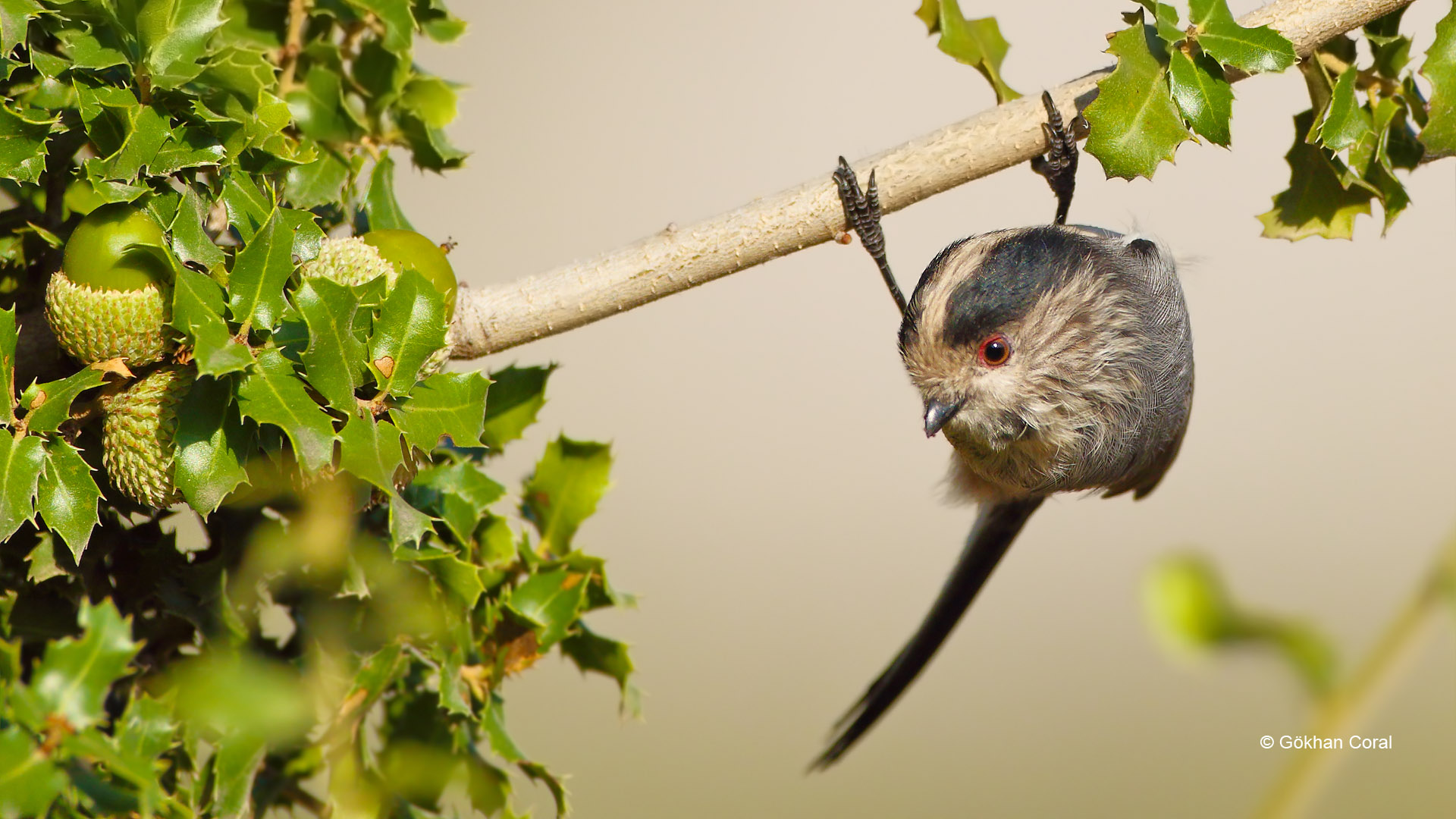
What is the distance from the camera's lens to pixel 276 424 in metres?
1.06

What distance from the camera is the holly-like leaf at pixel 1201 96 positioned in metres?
1.38

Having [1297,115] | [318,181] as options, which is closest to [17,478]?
[318,181]

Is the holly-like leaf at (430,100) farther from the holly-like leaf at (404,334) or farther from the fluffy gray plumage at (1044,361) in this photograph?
the fluffy gray plumage at (1044,361)

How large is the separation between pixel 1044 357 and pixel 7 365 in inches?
66.8

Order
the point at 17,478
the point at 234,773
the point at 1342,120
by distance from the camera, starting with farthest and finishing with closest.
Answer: the point at 1342,120 → the point at 234,773 → the point at 17,478

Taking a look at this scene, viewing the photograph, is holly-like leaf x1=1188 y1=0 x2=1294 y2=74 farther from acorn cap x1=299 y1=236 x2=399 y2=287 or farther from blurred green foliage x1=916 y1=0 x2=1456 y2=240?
acorn cap x1=299 y1=236 x2=399 y2=287

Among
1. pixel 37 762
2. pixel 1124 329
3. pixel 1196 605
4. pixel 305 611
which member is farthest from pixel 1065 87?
pixel 37 762

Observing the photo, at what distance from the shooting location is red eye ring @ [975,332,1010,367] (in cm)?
209

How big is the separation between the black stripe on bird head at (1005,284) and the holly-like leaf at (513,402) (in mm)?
880

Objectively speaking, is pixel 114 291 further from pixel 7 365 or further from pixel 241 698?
pixel 241 698

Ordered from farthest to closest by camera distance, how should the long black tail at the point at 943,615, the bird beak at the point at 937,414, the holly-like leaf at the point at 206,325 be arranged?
the long black tail at the point at 943,615 < the bird beak at the point at 937,414 < the holly-like leaf at the point at 206,325

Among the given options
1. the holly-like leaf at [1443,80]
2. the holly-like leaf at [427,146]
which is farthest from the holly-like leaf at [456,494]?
the holly-like leaf at [1443,80]

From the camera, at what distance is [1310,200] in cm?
164

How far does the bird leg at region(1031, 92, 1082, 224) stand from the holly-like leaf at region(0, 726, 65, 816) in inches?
54.3
